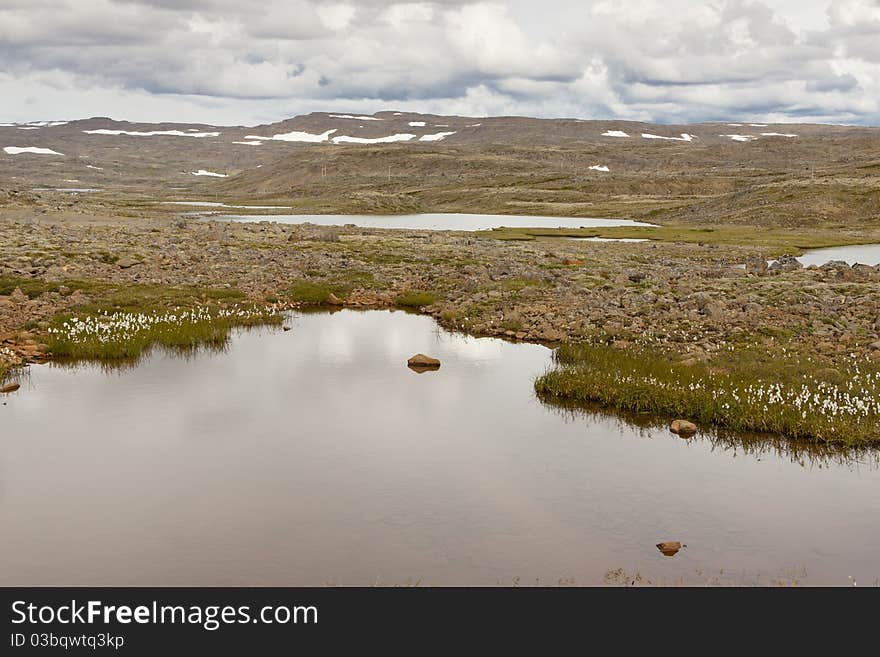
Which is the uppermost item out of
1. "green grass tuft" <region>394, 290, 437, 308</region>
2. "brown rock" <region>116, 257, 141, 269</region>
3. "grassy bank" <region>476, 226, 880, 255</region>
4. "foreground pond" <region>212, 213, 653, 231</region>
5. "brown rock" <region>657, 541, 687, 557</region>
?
"brown rock" <region>116, 257, 141, 269</region>

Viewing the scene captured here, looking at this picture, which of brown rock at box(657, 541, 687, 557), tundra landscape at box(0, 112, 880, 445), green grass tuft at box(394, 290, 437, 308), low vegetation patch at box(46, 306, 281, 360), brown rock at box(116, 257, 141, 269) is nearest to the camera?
brown rock at box(657, 541, 687, 557)

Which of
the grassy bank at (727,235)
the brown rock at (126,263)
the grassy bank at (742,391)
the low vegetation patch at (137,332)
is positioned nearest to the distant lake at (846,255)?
the grassy bank at (727,235)

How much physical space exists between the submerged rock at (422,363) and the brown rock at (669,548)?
13.4 meters

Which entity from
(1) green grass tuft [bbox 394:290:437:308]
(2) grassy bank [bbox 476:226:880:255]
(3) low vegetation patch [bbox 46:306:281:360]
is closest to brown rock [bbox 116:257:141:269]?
(3) low vegetation patch [bbox 46:306:281:360]

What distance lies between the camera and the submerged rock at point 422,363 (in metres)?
26.0

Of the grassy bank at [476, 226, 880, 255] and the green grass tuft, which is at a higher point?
the green grass tuft

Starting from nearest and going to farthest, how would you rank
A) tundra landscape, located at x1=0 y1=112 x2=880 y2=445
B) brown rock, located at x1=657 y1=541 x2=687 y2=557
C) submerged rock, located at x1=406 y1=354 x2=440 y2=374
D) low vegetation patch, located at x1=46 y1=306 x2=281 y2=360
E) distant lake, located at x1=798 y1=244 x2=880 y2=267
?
brown rock, located at x1=657 y1=541 x2=687 y2=557 → tundra landscape, located at x1=0 y1=112 x2=880 y2=445 → submerged rock, located at x1=406 y1=354 x2=440 y2=374 → low vegetation patch, located at x1=46 y1=306 x2=281 y2=360 → distant lake, located at x1=798 y1=244 x2=880 y2=267

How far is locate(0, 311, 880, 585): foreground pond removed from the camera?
12.5m

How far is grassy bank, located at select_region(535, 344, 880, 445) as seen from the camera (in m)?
19.0

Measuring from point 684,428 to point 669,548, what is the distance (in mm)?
6956

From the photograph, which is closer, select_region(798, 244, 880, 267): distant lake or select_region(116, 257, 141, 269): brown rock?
select_region(116, 257, 141, 269): brown rock

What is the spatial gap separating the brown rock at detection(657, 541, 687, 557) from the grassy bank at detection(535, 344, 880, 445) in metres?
7.10

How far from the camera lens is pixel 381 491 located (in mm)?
15508

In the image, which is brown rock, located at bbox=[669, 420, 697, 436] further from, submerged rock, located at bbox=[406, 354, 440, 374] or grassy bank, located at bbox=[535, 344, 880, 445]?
submerged rock, located at bbox=[406, 354, 440, 374]
